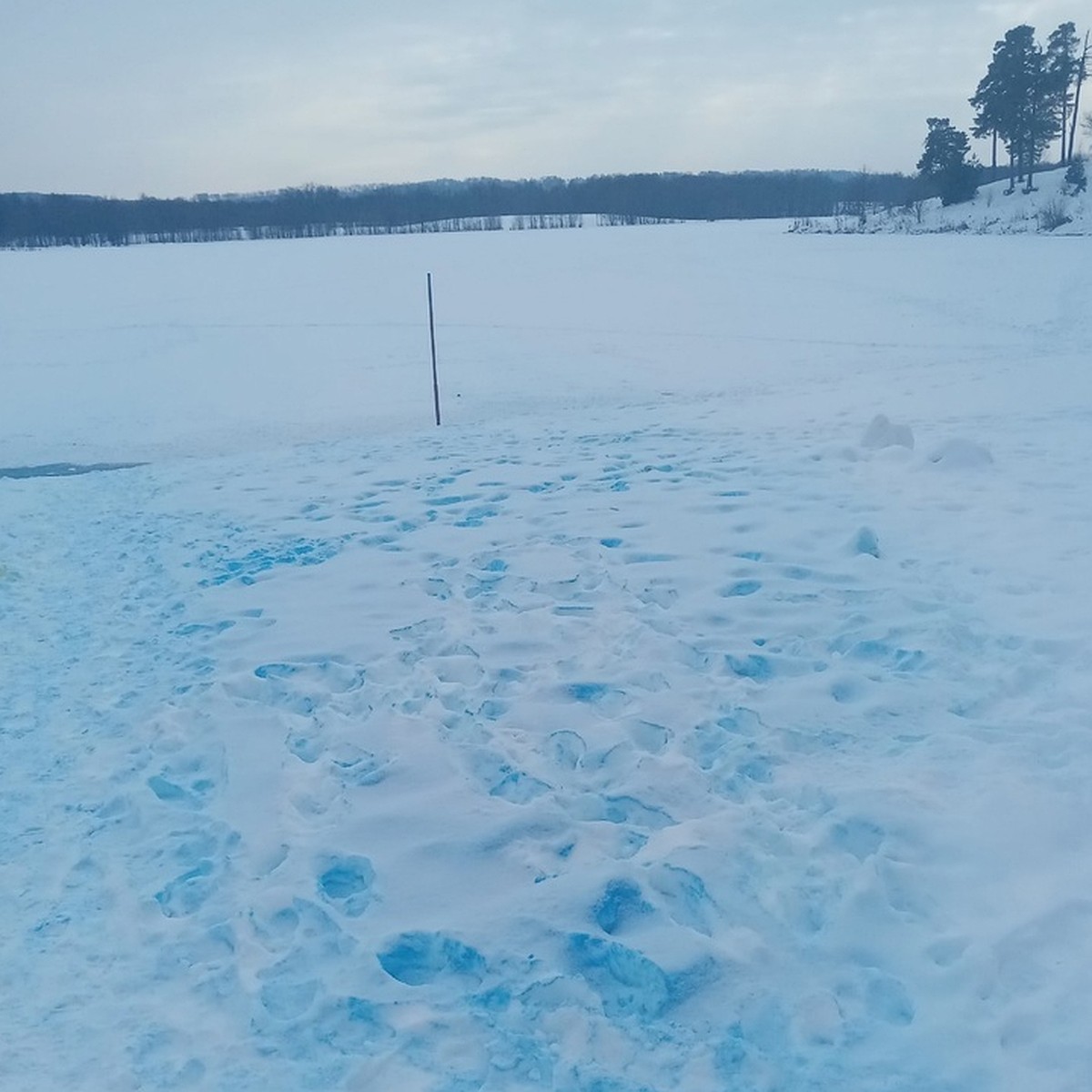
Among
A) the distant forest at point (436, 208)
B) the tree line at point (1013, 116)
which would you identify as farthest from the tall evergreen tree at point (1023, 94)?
the distant forest at point (436, 208)

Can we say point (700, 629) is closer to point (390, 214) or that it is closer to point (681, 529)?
point (681, 529)

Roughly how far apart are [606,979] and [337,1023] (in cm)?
69

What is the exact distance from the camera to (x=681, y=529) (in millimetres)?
5938

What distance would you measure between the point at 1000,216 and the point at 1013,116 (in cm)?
903

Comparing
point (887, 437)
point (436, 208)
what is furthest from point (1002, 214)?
point (436, 208)

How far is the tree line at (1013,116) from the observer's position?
43594 millimetres

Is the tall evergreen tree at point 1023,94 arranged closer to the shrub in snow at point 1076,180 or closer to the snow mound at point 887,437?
the shrub in snow at point 1076,180

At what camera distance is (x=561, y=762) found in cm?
366

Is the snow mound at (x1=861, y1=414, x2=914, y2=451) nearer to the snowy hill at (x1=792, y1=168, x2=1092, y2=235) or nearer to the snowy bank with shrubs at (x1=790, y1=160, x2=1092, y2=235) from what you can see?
the snowy bank with shrubs at (x1=790, y1=160, x2=1092, y2=235)

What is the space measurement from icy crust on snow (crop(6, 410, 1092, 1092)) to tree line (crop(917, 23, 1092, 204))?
1705 inches

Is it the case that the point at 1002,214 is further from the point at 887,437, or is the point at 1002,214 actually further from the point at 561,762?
the point at 561,762

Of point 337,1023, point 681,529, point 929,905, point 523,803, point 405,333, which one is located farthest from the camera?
point 405,333

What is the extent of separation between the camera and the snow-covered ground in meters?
2.54

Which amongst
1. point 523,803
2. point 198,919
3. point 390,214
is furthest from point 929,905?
point 390,214
